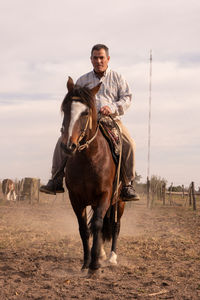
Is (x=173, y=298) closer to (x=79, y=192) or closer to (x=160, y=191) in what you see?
(x=79, y=192)

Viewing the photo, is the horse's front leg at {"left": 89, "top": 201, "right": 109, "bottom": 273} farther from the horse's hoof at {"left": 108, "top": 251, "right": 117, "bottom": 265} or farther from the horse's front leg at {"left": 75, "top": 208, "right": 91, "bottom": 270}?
the horse's hoof at {"left": 108, "top": 251, "right": 117, "bottom": 265}

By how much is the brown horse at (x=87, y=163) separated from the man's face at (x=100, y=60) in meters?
1.23

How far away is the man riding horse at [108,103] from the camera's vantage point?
21.9ft

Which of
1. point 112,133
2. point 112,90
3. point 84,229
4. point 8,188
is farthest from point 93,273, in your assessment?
point 8,188

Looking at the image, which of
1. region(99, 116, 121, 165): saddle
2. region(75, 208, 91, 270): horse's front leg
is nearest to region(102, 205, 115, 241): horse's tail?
region(75, 208, 91, 270): horse's front leg

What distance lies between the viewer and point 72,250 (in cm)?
820

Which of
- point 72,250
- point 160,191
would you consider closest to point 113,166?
point 72,250

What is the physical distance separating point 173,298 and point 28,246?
4.70 metres

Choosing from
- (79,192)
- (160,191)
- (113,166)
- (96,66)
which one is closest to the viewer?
(79,192)

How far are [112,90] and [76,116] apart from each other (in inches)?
78.4

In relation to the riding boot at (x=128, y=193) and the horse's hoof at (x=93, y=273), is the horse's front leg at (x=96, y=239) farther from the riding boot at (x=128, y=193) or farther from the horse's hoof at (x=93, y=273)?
the riding boot at (x=128, y=193)

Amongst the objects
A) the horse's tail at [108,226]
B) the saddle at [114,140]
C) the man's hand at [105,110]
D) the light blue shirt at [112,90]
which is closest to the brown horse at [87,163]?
the saddle at [114,140]

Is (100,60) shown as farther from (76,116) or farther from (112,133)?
(76,116)

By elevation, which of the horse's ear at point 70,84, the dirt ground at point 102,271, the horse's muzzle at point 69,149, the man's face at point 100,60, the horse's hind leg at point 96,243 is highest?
the man's face at point 100,60
